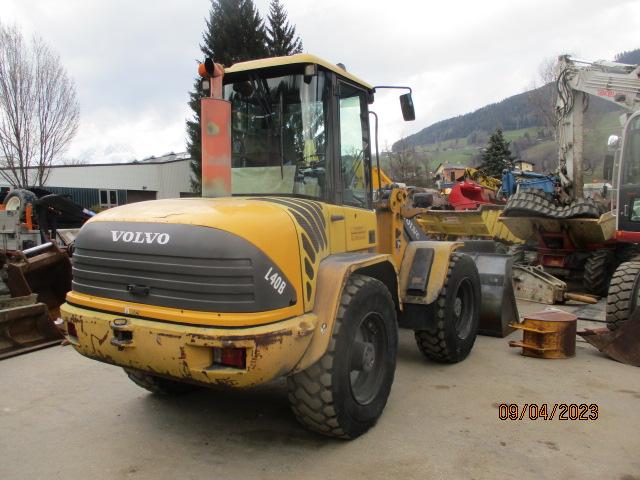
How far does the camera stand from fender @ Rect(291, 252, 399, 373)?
3234mm

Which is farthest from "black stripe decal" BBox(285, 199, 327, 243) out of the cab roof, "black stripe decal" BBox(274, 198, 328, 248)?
the cab roof

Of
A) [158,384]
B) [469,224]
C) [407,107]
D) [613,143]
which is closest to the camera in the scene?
[158,384]

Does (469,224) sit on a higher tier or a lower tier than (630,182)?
lower

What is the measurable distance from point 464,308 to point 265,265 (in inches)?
132

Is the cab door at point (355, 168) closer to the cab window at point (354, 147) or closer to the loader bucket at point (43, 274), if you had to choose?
the cab window at point (354, 147)

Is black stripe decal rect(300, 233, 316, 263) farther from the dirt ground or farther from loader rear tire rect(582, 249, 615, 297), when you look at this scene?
loader rear tire rect(582, 249, 615, 297)

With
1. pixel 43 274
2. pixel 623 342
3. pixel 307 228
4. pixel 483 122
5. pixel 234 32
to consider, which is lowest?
pixel 623 342

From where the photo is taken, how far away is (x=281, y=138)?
3.98 metres

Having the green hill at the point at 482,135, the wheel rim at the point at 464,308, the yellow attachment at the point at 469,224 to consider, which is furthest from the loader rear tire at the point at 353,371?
the green hill at the point at 482,135

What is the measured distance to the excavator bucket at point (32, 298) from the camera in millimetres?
5695

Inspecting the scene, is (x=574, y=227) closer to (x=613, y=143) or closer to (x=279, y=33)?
(x=613, y=143)

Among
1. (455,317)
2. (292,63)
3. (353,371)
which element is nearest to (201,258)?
(353,371)

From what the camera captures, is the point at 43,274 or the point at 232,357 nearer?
the point at 232,357

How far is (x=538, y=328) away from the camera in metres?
5.48
